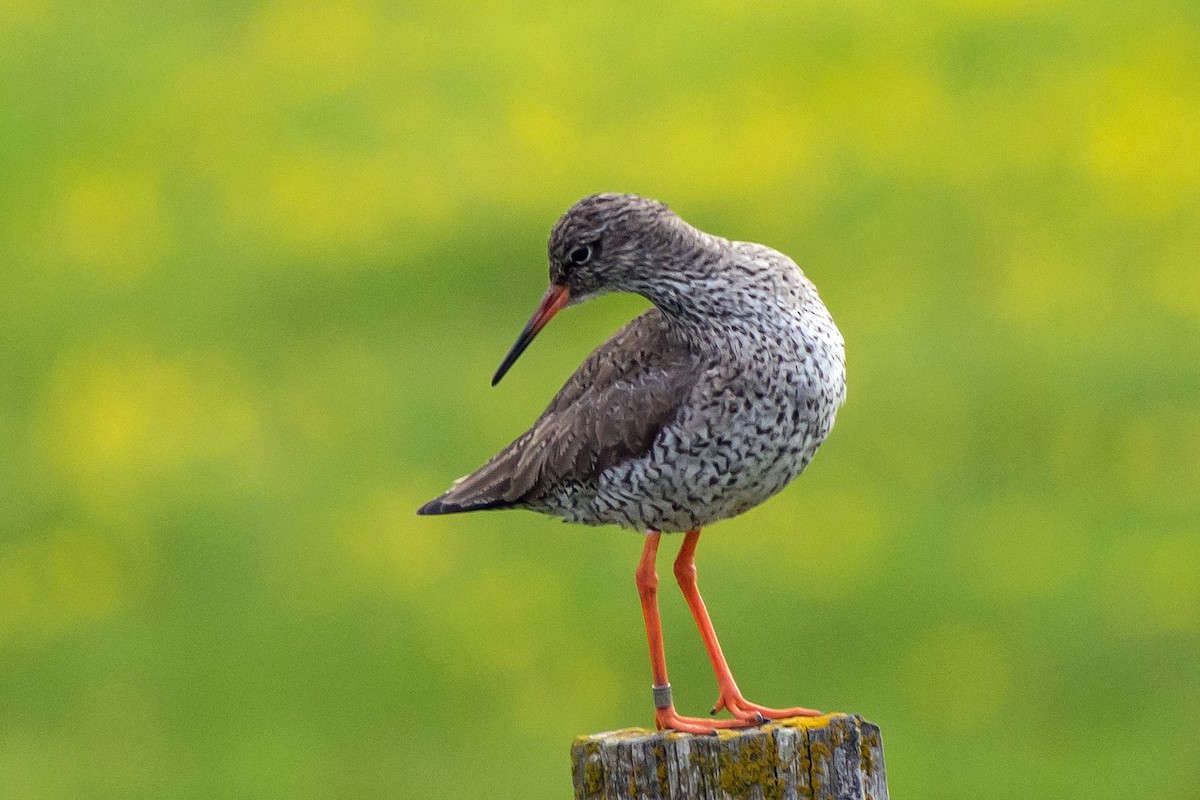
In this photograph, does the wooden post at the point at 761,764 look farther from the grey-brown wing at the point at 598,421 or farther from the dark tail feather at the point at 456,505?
the dark tail feather at the point at 456,505

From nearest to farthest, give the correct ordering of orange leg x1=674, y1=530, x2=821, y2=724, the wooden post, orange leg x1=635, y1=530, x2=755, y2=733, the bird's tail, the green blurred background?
1. the wooden post
2. orange leg x1=635, y1=530, x2=755, y2=733
3. orange leg x1=674, y1=530, x2=821, y2=724
4. the bird's tail
5. the green blurred background

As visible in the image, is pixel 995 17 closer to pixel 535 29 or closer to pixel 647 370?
pixel 535 29

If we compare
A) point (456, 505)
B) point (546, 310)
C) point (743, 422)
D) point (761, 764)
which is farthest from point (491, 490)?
point (761, 764)

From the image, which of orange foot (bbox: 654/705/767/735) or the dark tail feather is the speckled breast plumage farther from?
orange foot (bbox: 654/705/767/735)

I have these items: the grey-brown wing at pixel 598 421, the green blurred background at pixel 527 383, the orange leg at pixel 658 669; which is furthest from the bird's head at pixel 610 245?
the green blurred background at pixel 527 383

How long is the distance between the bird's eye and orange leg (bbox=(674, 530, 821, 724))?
4.08 feet

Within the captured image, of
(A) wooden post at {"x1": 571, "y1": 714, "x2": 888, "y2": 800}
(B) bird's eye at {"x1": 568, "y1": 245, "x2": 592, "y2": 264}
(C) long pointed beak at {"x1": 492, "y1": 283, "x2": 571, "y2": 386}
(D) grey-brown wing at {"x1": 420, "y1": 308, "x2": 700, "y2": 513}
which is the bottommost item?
(A) wooden post at {"x1": 571, "y1": 714, "x2": 888, "y2": 800}

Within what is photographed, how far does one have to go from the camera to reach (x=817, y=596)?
1295 cm

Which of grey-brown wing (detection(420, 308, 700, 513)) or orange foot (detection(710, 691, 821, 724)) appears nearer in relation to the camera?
orange foot (detection(710, 691, 821, 724))

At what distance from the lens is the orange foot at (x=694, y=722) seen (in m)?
6.03

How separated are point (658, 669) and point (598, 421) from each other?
92 centimetres

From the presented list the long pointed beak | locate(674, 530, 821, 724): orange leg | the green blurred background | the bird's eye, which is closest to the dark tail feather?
the long pointed beak

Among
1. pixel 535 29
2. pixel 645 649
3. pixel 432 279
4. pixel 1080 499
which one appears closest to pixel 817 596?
pixel 645 649

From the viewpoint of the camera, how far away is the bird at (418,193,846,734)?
6.37 m
